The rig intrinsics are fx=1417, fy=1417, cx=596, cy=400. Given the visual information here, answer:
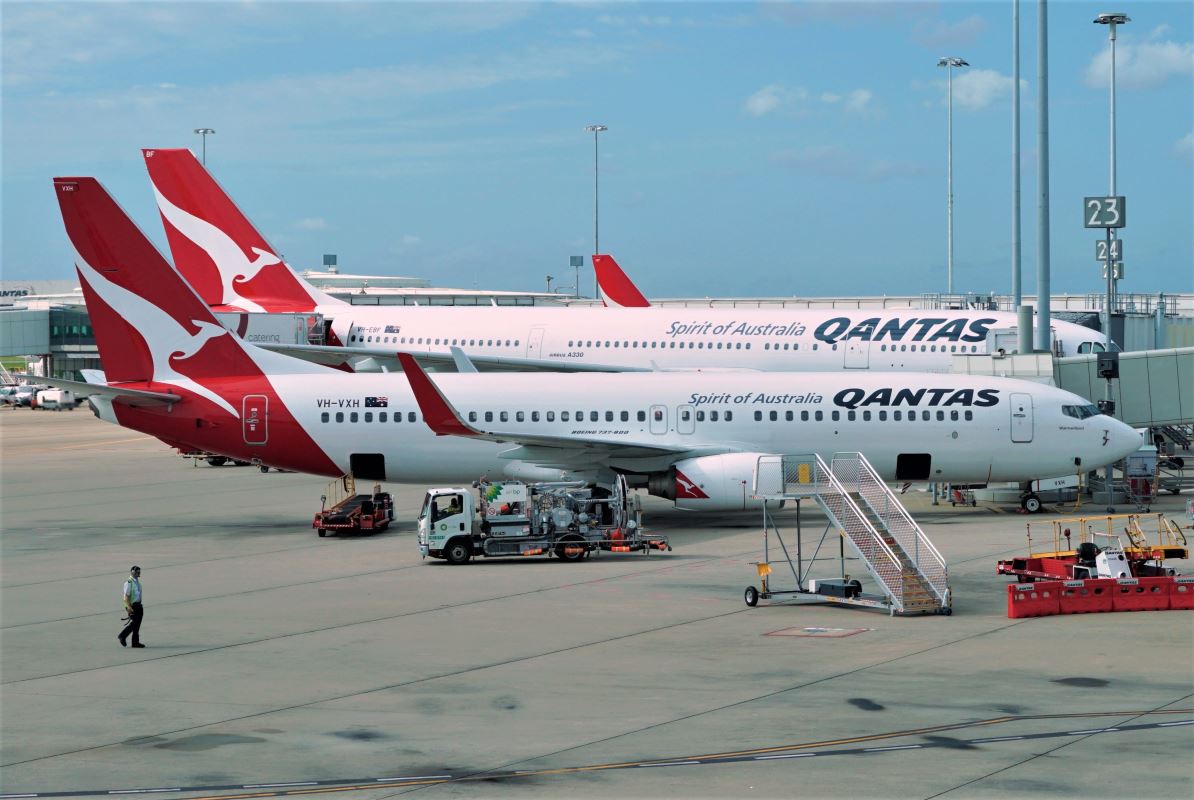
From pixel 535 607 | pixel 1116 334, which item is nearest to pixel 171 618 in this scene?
pixel 535 607

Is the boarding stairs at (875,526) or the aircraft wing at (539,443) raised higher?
the aircraft wing at (539,443)

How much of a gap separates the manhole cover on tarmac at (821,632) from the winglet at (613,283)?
49.8m

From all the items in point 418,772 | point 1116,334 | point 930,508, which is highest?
point 1116,334

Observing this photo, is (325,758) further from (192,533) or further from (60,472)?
(60,472)

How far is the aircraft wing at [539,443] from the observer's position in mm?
37438

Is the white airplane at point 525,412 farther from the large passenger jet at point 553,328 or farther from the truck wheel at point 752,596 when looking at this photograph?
the large passenger jet at point 553,328

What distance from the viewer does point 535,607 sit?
2773 centimetres

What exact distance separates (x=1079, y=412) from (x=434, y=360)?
80.1ft

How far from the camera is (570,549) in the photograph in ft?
112

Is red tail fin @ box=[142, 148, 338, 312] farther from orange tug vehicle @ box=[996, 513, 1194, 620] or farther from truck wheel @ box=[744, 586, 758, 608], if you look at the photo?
orange tug vehicle @ box=[996, 513, 1194, 620]

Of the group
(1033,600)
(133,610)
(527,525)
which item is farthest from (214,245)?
(1033,600)

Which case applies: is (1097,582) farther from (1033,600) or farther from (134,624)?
(134,624)

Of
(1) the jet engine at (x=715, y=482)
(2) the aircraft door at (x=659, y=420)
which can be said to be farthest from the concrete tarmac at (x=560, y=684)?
(2) the aircraft door at (x=659, y=420)

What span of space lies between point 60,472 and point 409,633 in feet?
129
